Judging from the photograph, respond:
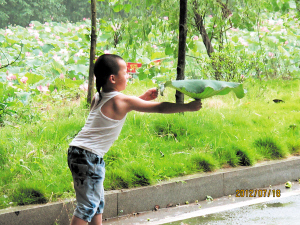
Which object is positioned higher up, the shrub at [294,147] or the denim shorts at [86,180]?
the denim shorts at [86,180]

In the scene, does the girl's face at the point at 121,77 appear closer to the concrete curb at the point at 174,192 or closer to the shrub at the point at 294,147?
the concrete curb at the point at 174,192

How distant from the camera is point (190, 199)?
3760 millimetres

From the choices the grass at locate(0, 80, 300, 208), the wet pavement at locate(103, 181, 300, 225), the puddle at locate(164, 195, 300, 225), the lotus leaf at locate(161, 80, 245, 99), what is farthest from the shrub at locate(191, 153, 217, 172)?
the lotus leaf at locate(161, 80, 245, 99)

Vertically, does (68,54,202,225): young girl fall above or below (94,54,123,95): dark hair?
below

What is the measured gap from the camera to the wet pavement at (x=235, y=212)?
10.8ft

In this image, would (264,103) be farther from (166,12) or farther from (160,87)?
(160,87)

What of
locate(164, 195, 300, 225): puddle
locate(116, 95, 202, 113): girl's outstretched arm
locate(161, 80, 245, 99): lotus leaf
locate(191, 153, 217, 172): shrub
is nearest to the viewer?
locate(161, 80, 245, 99): lotus leaf

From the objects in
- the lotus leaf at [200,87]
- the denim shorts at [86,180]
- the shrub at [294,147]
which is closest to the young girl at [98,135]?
the denim shorts at [86,180]

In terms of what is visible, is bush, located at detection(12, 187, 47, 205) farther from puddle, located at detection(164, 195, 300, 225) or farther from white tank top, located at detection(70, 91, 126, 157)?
puddle, located at detection(164, 195, 300, 225)

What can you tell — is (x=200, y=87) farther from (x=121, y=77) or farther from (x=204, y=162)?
(x=204, y=162)

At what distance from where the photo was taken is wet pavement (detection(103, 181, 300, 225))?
3289 millimetres
